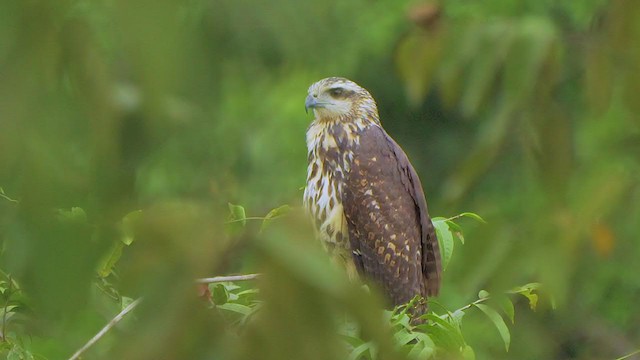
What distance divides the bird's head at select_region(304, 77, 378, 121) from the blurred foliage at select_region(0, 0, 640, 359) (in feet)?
10.9

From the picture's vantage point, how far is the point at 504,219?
0.87 meters

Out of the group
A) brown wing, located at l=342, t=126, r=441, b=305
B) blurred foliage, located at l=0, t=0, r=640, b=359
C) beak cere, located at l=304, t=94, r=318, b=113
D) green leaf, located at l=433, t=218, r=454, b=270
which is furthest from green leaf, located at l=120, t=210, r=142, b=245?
beak cere, located at l=304, t=94, r=318, b=113

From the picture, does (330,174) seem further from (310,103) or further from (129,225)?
(129,225)

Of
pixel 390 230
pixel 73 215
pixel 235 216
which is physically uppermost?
pixel 73 215

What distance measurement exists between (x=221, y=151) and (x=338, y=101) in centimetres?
365

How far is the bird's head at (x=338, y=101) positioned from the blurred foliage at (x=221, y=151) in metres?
3.32

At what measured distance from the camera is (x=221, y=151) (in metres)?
0.64

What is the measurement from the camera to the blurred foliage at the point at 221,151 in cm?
54

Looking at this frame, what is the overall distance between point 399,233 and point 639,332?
179cm

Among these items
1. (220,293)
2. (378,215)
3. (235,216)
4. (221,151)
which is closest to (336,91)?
(378,215)

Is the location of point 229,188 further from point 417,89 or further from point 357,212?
point 357,212

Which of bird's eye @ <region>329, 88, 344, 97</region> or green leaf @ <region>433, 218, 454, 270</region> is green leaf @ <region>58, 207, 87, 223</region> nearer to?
green leaf @ <region>433, 218, 454, 270</region>

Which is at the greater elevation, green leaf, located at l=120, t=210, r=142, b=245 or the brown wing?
green leaf, located at l=120, t=210, r=142, b=245

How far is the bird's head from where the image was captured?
13.8 feet
